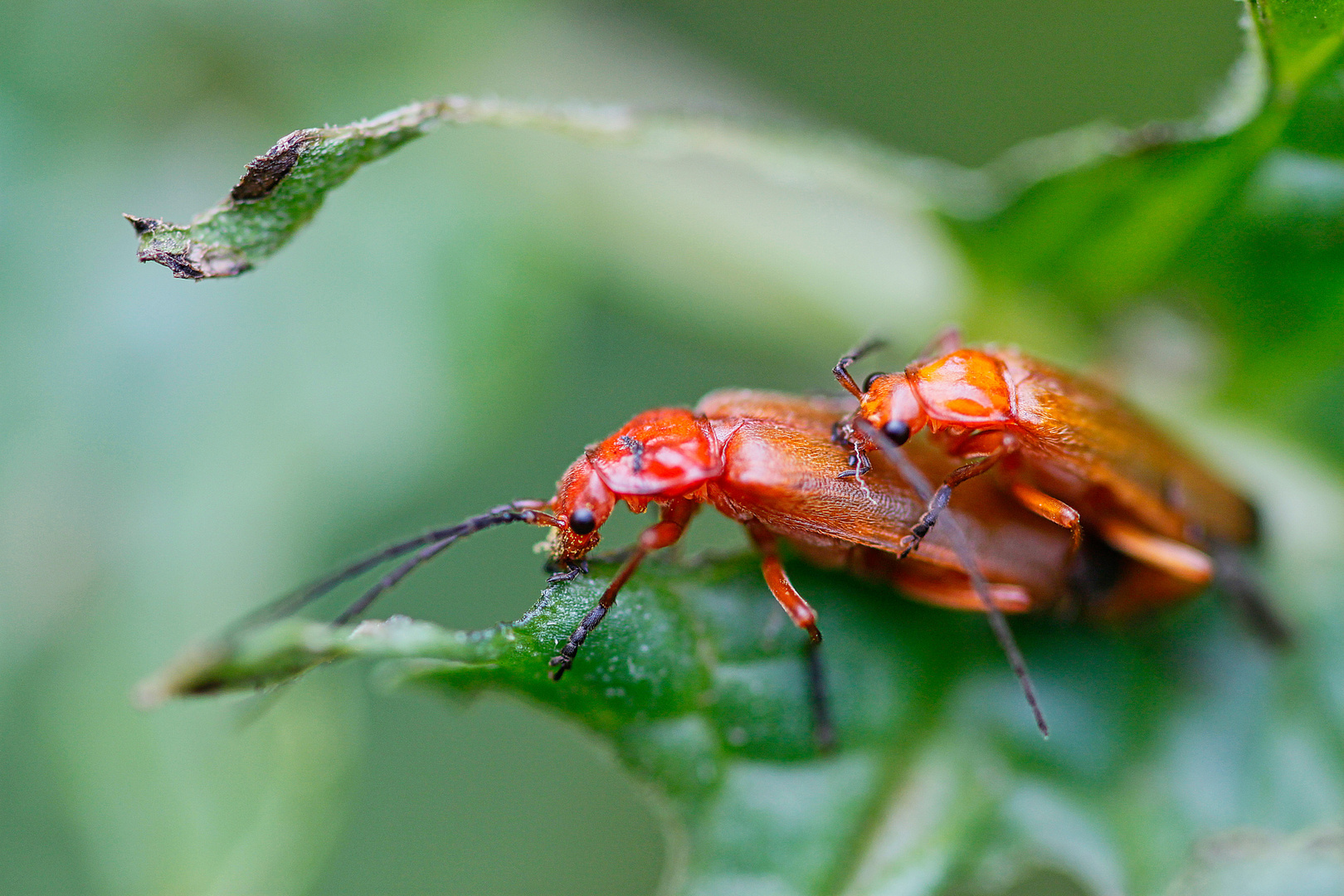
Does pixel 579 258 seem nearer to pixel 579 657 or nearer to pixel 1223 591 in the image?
pixel 579 657

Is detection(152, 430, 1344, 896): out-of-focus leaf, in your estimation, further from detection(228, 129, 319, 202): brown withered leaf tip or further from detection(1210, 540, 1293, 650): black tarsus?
detection(228, 129, 319, 202): brown withered leaf tip

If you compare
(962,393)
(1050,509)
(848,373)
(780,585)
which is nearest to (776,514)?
(780,585)

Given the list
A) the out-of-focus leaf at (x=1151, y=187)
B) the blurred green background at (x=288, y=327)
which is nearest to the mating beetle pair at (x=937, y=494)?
the out-of-focus leaf at (x=1151, y=187)

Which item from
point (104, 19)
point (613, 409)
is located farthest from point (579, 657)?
point (104, 19)

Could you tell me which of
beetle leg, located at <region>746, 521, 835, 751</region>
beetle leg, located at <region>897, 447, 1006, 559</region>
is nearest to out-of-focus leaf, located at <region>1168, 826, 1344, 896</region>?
beetle leg, located at <region>746, 521, 835, 751</region>

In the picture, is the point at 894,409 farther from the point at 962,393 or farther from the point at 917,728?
the point at 917,728

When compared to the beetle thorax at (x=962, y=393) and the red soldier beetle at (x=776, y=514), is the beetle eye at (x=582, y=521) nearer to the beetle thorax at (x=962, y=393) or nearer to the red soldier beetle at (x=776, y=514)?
the red soldier beetle at (x=776, y=514)

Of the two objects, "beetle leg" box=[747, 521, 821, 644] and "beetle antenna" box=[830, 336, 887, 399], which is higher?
"beetle antenna" box=[830, 336, 887, 399]
